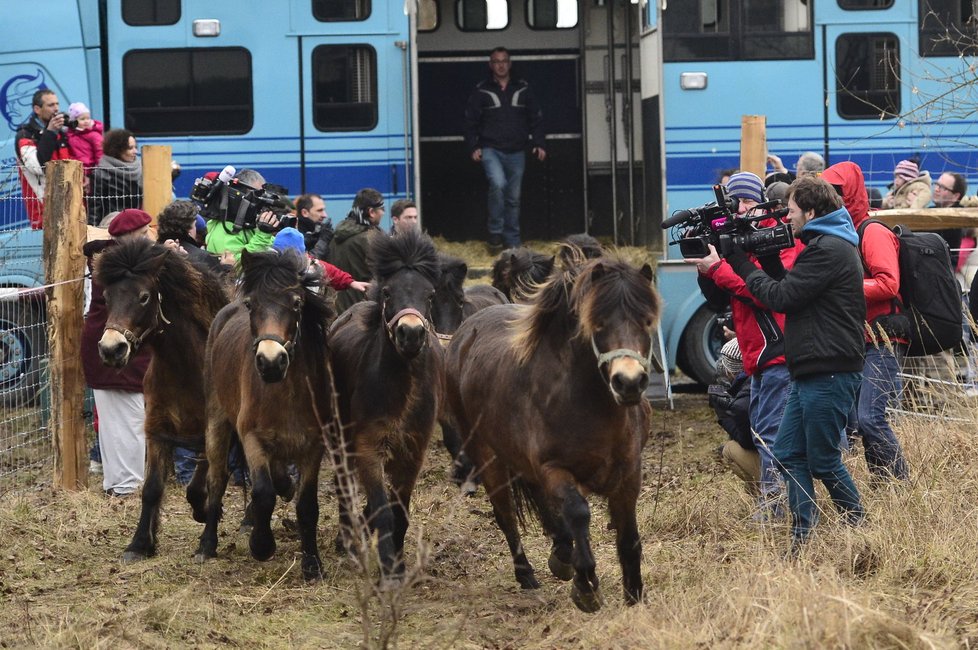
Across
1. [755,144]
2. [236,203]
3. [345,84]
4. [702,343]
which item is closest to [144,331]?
[236,203]

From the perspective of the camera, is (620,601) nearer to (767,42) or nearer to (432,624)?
(432,624)

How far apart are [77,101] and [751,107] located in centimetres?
673

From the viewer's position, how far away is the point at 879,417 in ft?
25.3

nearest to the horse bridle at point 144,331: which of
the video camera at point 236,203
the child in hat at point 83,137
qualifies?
the video camera at point 236,203

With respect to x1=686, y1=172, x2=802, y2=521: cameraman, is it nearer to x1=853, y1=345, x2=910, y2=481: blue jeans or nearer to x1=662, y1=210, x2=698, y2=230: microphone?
x1=662, y1=210, x2=698, y2=230: microphone

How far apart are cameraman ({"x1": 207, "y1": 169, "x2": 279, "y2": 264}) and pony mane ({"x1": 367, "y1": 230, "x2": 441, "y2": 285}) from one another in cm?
278

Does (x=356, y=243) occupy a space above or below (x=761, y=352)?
above

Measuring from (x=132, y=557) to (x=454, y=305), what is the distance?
331 centimetres

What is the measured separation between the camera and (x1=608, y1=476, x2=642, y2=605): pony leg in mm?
6391

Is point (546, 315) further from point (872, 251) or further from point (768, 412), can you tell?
point (872, 251)

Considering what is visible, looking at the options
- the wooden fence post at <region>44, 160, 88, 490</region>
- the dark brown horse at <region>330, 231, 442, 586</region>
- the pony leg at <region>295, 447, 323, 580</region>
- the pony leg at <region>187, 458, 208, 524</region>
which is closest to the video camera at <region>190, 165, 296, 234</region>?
the wooden fence post at <region>44, 160, 88, 490</region>

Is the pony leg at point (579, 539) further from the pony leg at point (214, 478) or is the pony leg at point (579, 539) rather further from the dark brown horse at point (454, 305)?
the dark brown horse at point (454, 305)

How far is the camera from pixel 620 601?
6.51 m

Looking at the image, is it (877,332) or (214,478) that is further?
(214,478)
